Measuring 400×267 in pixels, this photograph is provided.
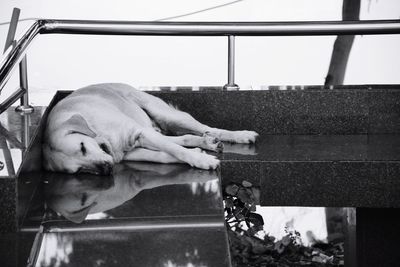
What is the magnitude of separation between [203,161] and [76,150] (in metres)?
0.73

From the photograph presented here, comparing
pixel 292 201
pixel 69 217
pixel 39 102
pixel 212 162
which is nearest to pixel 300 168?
pixel 292 201

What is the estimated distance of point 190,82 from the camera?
1149 cm

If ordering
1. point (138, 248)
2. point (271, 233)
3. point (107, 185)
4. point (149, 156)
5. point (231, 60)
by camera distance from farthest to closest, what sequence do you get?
1. point (231, 60)
2. point (271, 233)
3. point (149, 156)
4. point (107, 185)
5. point (138, 248)

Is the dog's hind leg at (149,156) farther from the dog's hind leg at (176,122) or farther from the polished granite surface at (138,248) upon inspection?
the polished granite surface at (138,248)

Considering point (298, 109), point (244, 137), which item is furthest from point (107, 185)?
point (298, 109)

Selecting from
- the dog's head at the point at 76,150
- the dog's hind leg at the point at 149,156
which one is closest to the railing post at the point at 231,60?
the dog's hind leg at the point at 149,156

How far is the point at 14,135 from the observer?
425cm

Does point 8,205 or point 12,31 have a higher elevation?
point 12,31

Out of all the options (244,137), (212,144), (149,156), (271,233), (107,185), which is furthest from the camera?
(271,233)

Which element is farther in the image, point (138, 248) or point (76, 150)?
point (76, 150)

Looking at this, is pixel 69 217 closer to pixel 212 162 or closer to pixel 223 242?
pixel 223 242

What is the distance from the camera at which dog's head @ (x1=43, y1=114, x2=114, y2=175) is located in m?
4.16

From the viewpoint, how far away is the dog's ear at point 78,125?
423 cm

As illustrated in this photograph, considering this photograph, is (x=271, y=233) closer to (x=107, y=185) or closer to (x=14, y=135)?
(x=107, y=185)
